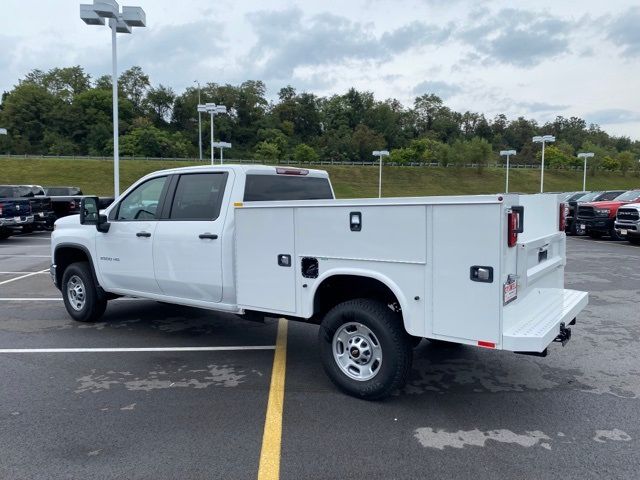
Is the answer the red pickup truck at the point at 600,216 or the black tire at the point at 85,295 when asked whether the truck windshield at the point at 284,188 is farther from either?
the red pickup truck at the point at 600,216

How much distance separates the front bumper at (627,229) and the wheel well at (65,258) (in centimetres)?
1670

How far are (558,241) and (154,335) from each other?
4703 mm

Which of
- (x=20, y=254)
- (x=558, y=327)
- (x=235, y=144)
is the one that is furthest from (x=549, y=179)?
(x=558, y=327)

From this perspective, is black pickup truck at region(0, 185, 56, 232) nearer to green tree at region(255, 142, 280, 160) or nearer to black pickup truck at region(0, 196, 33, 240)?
black pickup truck at region(0, 196, 33, 240)

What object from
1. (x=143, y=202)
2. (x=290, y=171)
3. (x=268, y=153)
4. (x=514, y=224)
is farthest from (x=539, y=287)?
(x=268, y=153)

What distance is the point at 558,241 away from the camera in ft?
16.7

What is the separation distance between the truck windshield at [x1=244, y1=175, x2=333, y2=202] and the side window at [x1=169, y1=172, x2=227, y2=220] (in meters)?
0.30

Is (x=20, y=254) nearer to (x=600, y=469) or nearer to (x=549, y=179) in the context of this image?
(x=600, y=469)

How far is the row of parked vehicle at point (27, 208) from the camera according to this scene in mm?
17844

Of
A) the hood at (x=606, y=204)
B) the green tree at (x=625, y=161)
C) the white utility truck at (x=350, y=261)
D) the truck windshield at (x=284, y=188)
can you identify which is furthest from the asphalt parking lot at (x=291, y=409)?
the green tree at (x=625, y=161)

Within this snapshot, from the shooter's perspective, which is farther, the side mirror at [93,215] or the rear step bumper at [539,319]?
the side mirror at [93,215]

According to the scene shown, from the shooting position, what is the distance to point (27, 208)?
18.6 meters

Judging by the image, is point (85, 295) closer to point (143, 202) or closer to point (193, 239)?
point (143, 202)

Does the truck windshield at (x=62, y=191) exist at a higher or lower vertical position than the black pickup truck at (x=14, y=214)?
higher
